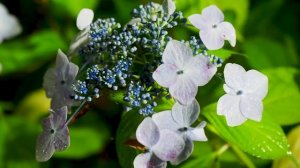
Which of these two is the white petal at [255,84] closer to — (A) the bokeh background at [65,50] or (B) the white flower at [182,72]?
(B) the white flower at [182,72]

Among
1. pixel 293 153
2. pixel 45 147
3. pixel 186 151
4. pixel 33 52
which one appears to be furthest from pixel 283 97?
pixel 33 52

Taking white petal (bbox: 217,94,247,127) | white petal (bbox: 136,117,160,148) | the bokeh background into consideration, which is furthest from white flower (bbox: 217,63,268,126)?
the bokeh background

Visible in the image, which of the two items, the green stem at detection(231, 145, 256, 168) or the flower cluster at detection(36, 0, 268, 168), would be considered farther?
the green stem at detection(231, 145, 256, 168)

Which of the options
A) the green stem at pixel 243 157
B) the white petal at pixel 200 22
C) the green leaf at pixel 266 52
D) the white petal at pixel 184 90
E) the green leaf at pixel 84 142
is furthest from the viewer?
the green leaf at pixel 266 52

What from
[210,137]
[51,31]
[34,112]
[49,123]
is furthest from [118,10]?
[49,123]

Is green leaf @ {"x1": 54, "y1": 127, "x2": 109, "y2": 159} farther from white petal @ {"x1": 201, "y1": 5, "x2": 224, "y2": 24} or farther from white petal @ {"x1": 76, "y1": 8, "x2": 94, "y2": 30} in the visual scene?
white petal @ {"x1": 201, "y1": 5, "x2": 224, "y2": 24}

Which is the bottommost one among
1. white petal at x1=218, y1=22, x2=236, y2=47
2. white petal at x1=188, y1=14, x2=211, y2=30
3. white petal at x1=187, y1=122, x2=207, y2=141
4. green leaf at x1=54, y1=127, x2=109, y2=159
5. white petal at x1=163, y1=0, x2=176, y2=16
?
green leaf at x1=54, y1=127, x2=109, y2=159

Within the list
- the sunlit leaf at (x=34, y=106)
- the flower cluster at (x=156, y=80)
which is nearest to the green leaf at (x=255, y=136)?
the flower cluster at (x=156, y=80)
